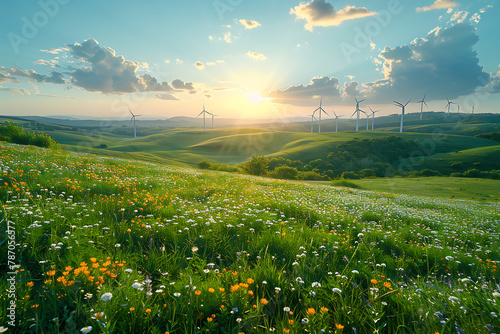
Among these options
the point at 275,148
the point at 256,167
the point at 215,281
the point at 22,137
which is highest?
the point at 22,137

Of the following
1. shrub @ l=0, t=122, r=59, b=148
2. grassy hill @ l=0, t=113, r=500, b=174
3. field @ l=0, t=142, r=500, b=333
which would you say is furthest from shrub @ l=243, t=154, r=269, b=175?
field @ l=0, t=142, r=500, b=333

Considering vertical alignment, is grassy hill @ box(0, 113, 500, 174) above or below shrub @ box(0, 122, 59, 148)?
below

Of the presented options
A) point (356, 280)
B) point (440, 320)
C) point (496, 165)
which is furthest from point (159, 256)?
point (496, 165)

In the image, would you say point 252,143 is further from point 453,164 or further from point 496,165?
point 496,165

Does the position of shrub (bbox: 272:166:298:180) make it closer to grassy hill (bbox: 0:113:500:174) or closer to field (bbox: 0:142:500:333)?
grassy hill (bbox: 0:113:500:174)

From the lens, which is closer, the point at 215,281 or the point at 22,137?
the point at 215,281

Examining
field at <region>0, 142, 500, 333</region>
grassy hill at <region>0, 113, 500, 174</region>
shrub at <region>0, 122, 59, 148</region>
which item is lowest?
grassy hill at <region>0, 113, 500, 174</region>

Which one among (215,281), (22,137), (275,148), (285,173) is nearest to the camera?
(215,281)

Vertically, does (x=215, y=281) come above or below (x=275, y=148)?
above

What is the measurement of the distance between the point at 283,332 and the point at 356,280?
6.92ft

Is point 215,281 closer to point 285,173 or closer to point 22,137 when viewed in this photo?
point 22,137

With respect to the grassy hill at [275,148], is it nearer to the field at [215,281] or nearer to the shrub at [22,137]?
the shrub at [22,137]

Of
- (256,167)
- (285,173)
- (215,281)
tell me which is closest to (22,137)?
(215,281)

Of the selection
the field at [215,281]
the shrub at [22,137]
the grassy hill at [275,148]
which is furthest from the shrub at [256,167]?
the field at [215,281]
